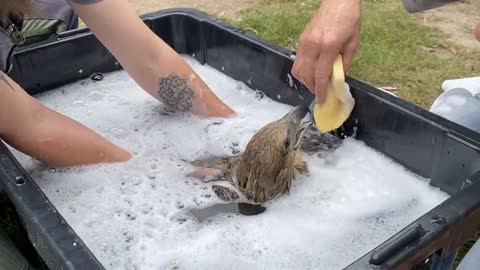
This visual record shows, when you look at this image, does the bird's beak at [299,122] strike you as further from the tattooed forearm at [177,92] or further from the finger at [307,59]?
the tattooed forearm at [177,92]

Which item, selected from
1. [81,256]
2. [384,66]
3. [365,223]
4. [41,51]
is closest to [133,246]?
[81,256]

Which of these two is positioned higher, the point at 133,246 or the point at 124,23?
the point at 124,23

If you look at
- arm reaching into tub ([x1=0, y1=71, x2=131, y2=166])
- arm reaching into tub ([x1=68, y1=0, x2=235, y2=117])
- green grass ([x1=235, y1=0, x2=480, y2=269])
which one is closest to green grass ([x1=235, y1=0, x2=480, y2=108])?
green grass ([x1=235, y1=0, x2=480, y2=269])

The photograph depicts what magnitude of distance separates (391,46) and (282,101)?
3.87 ft

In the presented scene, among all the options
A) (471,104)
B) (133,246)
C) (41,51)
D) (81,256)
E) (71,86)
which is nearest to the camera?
(81,256)

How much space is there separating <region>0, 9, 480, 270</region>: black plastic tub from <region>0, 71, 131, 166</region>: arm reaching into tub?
23 centimetres

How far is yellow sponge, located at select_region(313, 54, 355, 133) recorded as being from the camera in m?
1.64

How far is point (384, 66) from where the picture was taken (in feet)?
9.91

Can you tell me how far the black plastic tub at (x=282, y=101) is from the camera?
1243 millimetres

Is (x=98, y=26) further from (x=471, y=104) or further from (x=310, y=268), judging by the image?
(x=471, y=104)

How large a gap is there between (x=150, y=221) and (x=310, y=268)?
503mm

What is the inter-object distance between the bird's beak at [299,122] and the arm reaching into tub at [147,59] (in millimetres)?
453

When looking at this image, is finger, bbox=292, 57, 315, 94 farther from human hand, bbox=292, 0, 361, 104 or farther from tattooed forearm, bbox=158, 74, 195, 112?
tattooed forearm, bbox=158, 74, 195, 112

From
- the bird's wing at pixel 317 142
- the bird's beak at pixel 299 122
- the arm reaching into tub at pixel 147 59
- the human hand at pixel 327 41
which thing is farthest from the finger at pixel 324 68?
the arm reaching into tub at pixel 147 59
